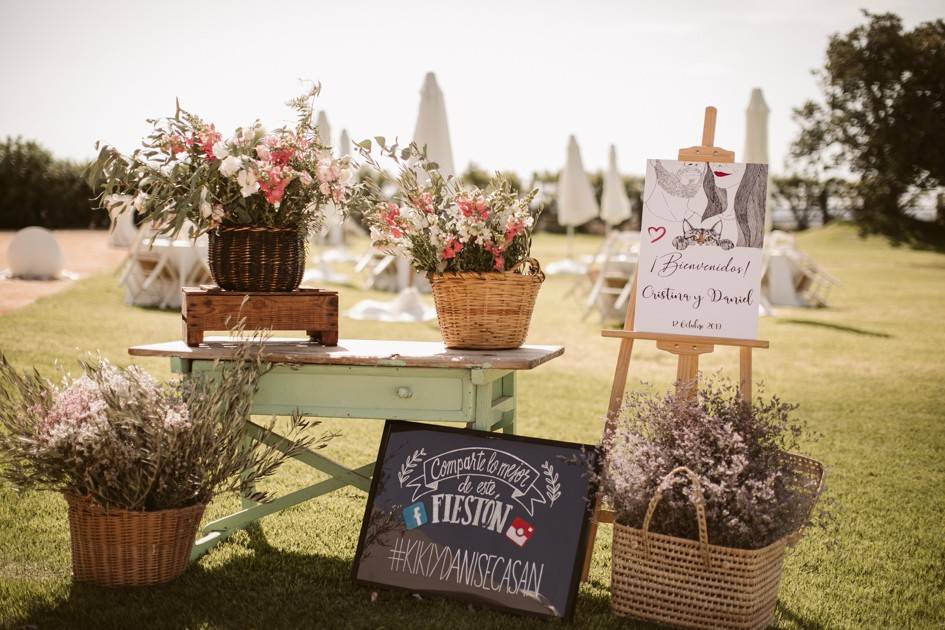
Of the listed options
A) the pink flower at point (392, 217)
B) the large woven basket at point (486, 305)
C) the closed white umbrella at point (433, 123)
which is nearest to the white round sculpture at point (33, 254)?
the closed white umbrella at point (433, 123)

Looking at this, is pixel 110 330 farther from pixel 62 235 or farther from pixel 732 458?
pixel 62 235

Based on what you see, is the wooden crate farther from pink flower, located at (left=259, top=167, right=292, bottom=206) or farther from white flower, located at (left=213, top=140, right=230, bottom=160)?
white flower, located at (left=213, top=140, right=230, bottom=160)

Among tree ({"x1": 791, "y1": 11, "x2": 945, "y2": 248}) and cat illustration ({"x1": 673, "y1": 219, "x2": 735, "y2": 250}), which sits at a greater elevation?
tree ({"x1": 791, "y1": 11, "x2": 945, "y2": 248})

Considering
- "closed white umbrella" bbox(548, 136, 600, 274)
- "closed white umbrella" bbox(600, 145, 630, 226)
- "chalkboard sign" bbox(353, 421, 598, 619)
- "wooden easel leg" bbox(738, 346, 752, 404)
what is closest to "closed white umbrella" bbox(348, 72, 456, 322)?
"closed white umbrella" bbox(548, 136, 600, 274)

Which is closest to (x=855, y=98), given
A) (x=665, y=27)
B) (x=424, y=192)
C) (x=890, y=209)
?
(x=890, y=209)

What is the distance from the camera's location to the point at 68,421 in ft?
9.19

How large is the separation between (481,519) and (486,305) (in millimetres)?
762

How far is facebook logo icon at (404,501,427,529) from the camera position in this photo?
3.02m

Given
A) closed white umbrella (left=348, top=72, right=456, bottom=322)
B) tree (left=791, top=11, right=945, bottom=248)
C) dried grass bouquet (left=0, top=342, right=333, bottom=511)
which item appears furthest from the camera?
tree (left=791, top=11, right=945, bottom=248)

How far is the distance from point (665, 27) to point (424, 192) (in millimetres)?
6577

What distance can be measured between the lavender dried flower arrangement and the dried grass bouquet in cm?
116

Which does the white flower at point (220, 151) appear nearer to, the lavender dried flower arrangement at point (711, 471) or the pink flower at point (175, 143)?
the pink flower at point (175, 143)

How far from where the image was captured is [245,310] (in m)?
3.19

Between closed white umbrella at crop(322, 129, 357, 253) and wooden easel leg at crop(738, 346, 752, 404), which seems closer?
wooden easel leg at crop(738, 346, 752, 404)
